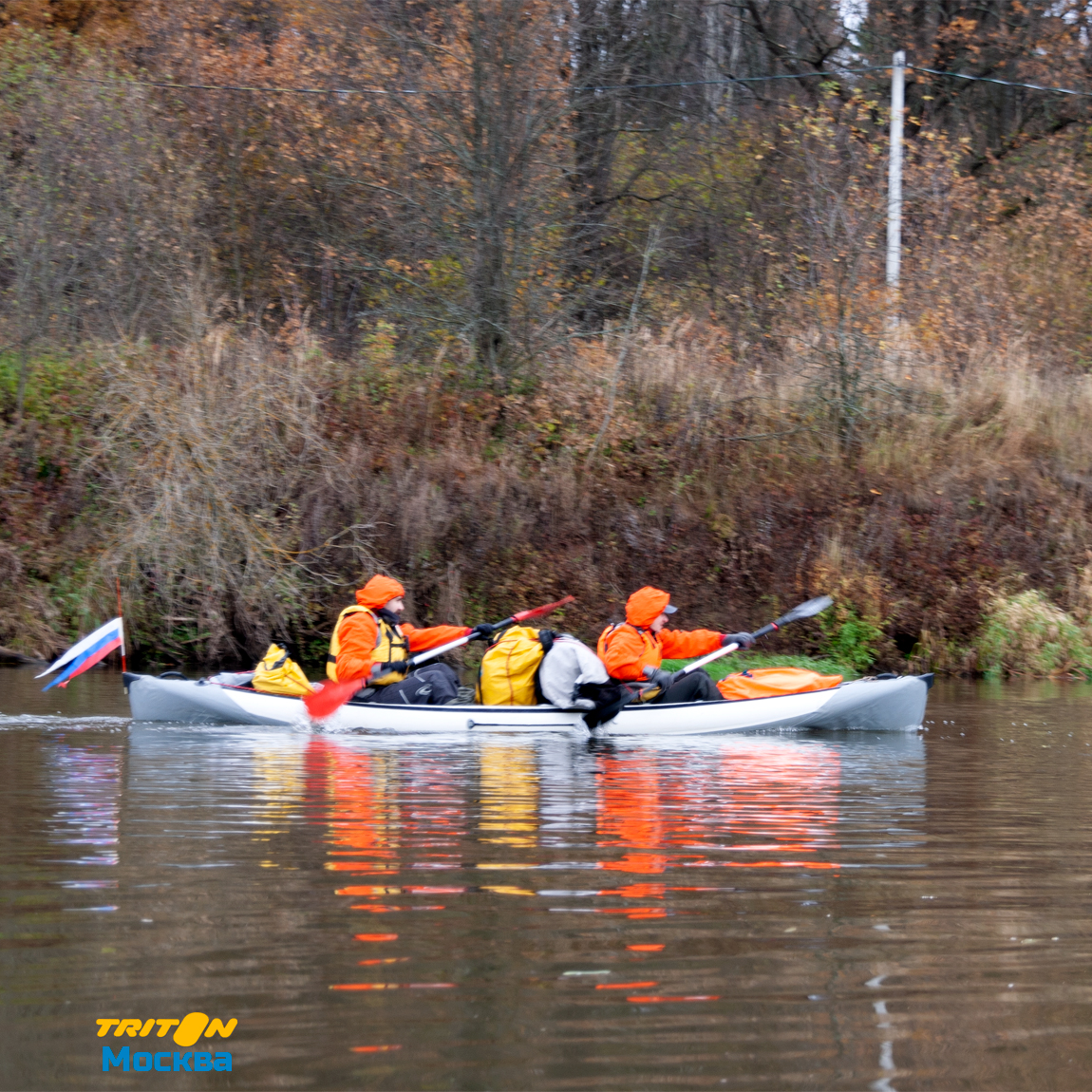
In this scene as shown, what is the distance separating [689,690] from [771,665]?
497 centimetres

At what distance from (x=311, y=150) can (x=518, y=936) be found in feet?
67.8

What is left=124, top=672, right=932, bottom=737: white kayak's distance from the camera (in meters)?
11.0

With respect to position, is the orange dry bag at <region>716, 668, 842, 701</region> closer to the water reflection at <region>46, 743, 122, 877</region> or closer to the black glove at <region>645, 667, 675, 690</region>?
the black glove at <region>645, 667, 675, 690</region>

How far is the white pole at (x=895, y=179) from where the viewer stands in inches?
738

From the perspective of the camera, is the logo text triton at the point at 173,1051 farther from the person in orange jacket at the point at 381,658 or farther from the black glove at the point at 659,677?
the black glove at the point at 659,677

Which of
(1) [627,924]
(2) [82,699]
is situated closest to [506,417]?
(2) [82,699]

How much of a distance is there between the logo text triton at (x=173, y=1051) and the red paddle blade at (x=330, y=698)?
23.5ft

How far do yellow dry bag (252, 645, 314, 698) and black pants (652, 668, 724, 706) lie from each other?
2.95 meters

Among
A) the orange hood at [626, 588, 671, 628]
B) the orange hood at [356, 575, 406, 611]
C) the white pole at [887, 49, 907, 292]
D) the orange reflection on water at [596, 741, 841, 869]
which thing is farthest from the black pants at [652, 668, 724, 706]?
the white pole at [887, 49, 907, 292]

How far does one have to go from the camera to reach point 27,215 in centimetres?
1944

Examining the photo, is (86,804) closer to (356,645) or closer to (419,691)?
(356,645)

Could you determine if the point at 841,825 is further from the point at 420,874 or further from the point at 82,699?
the point at 82,699

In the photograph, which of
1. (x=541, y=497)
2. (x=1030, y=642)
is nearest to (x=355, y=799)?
(x=541, y=497)

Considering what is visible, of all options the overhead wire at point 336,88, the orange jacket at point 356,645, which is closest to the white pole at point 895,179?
the overhead wire at point 336,88
